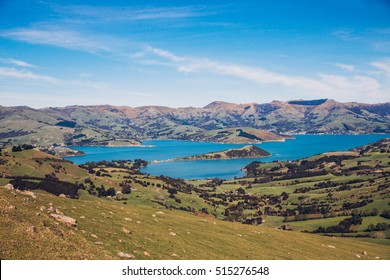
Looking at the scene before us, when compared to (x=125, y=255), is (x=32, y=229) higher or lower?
higher

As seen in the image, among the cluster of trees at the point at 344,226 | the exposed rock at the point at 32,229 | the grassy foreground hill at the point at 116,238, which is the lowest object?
the cluster of trees at the point at 344,226

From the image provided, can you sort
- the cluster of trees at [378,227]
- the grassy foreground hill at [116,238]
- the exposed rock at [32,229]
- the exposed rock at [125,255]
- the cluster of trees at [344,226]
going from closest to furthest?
the grassy foreground hill at [116,238], the exposed rock at [32,229], the exposed rock at [125,255], the cluster of trees at [378,227], the cluster of trees at [344,226]

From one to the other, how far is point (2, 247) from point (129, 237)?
1540 cm

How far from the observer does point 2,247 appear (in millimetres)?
26344

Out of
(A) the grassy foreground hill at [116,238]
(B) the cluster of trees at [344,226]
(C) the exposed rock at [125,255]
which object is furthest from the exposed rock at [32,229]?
(B) the cluster of trees at [344,226]

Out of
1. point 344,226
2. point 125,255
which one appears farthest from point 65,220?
point 344,226

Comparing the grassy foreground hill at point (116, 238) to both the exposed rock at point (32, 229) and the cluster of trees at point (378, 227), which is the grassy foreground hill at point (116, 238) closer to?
the exposed rock at point (32, 229)

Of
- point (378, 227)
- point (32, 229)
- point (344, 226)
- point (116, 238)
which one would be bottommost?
point (344, 226)

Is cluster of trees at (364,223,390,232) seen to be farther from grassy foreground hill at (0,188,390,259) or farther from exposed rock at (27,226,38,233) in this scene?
exposed rock at (27,226,38,233)

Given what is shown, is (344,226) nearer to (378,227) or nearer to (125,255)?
(378,227)
